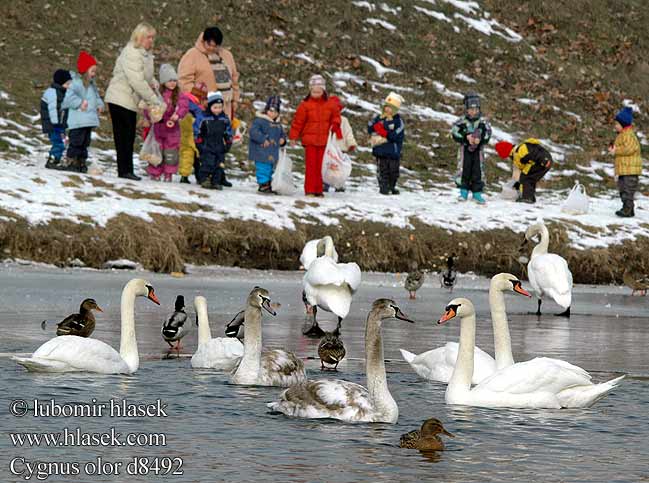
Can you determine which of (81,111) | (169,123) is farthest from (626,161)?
(81,111)

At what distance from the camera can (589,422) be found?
33.0ft

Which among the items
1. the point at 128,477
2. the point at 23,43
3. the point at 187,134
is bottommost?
the point at 128,477

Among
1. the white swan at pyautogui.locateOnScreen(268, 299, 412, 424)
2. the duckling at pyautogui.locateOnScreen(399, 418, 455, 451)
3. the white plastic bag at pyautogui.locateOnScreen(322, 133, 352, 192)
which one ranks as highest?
the white plastic bag at pyautogui.locateOnScreen(322, 133, 352, 192)

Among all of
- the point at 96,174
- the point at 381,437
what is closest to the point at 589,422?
the point at 381,437

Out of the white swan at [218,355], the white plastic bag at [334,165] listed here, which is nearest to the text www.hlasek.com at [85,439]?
the white swan at [218,355]

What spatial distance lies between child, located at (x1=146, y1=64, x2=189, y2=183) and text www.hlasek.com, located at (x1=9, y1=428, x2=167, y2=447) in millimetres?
15267

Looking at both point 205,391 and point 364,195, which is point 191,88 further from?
point 205,391

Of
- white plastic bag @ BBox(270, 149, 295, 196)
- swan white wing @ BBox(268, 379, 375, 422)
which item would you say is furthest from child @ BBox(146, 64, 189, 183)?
swan white wing @ BBox(268, 379, 375, 422)

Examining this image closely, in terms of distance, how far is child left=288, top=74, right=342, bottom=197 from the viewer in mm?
24438

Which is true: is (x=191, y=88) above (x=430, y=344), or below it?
above

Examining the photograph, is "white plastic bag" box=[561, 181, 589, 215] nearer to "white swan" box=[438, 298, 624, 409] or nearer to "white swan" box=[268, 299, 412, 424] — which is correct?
"white swan" box=[438, 298, 624, 409]

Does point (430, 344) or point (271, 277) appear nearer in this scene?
point (430, 344)

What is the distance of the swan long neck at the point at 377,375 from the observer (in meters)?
9.77

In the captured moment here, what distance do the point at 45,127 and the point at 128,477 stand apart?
62.1 ft
